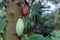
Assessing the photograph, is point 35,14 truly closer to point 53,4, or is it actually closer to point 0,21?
point 53,4

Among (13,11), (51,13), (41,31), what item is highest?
(13,11)

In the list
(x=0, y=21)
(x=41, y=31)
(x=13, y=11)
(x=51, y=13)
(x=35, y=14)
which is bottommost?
(x=41, y=31)

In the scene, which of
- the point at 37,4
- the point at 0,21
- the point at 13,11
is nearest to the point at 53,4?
the point at 37,4

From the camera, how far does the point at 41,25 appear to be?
98.0 inches

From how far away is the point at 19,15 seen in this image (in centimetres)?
72

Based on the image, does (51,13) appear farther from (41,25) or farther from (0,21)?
(0,21)

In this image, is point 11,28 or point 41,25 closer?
point 11,28

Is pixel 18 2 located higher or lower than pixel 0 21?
higher

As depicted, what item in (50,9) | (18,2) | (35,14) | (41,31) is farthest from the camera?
(50,9)

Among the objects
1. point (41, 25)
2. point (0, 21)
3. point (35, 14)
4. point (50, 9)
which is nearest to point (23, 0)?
point (0, 21)

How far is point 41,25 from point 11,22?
178 centimetres

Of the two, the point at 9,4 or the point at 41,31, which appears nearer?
the point at 9,4

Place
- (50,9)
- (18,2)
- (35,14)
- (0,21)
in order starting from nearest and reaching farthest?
1. (18,2)
2. (0,21)
3. (35,14)
4. (50,9)

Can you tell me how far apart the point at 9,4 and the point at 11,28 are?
9 cm
